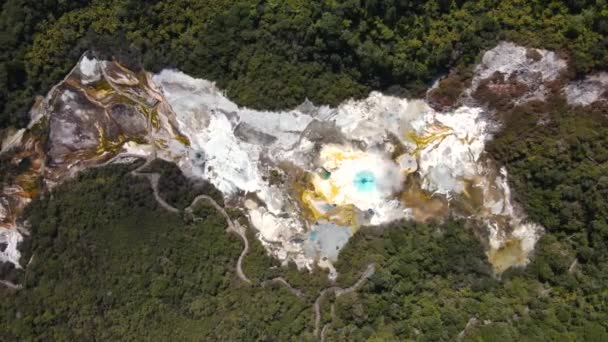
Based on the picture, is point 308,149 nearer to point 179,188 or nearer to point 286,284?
point 286,284

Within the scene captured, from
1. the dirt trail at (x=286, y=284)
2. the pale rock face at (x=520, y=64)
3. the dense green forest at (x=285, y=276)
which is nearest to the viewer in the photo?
the dense green forest at (x=285, y=276)

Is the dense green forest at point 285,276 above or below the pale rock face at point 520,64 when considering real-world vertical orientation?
below

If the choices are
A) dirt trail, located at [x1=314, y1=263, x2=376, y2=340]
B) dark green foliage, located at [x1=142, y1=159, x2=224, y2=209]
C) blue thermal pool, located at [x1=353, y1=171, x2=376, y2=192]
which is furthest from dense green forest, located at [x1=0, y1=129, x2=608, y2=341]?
blue thermal pool, located at [x1=353, y1=171, x2=376, y2=192]

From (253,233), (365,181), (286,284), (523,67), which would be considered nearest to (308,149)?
(365,181)

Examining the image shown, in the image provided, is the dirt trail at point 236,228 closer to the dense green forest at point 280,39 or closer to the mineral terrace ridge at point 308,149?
the mineral terrace ridge at point 308,149

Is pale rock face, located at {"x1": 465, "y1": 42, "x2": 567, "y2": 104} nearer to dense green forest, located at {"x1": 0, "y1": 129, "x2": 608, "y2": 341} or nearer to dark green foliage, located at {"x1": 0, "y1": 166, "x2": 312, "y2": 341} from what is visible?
dense green forest, located at {"x1": 0, "y1": 129, "x2": 608, "y2": 341}

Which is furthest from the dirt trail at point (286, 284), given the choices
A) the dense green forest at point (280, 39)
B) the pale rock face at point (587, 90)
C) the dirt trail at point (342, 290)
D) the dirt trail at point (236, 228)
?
the pale rock face at point (587, 90)
